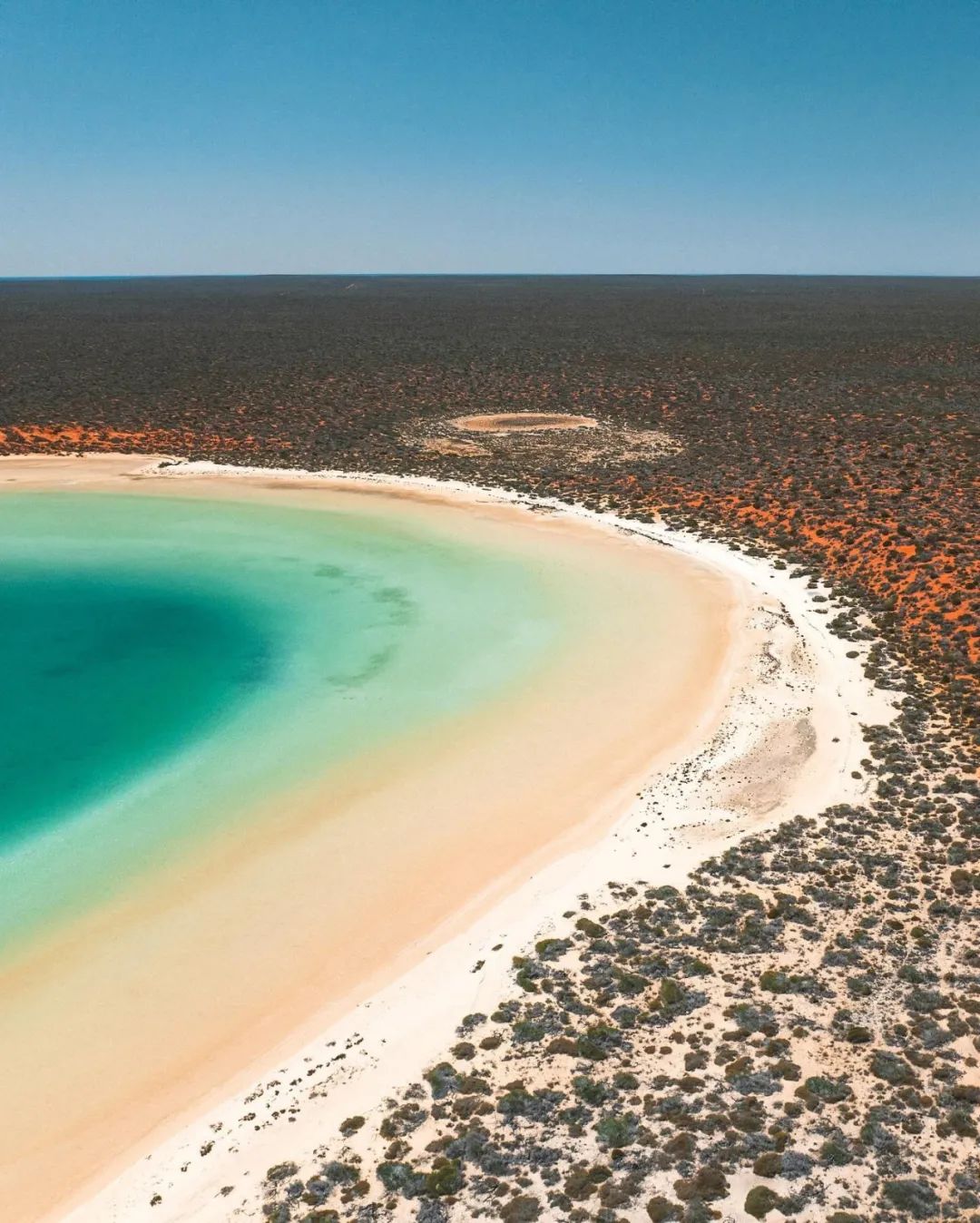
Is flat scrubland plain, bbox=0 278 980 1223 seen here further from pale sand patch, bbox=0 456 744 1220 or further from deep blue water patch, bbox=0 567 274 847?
deep blue water patch, bbox=0 567 274 847

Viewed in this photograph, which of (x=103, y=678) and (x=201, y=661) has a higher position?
(x=201, y=661)

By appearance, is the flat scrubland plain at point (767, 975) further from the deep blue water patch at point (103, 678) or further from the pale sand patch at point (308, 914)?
the deep blue water patch at point (103, 678)

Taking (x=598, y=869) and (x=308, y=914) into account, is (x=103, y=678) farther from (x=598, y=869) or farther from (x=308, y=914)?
(x=598, y=869)

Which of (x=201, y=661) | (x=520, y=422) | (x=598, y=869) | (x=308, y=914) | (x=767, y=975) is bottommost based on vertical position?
(x=308, y=914)

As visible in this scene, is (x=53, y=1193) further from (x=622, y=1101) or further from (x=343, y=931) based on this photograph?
(x=622, y=1101)

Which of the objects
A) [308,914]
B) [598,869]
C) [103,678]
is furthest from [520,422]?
[308,914]

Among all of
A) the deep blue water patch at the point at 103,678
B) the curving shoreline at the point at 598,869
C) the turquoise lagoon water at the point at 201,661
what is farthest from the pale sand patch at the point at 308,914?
the deep blue water patch at the point at 103,678

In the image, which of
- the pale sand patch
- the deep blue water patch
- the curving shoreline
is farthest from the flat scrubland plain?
the deep blue water patch
